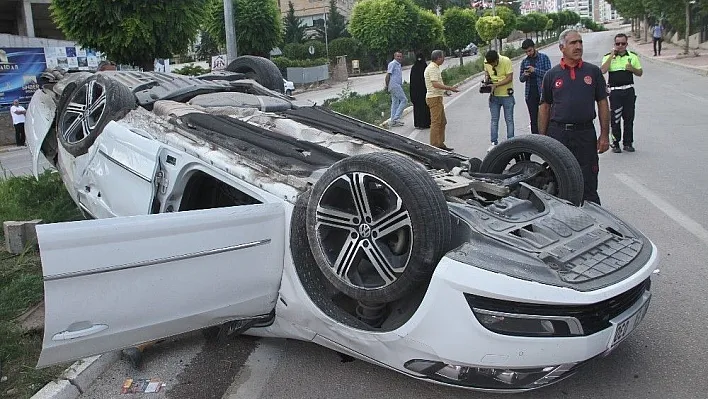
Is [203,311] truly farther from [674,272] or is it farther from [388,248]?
[674,272]

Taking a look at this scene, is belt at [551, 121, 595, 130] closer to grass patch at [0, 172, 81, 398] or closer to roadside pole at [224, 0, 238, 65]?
grass patch at [0, 172, 81, 398]

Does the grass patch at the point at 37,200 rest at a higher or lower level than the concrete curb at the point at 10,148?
higher

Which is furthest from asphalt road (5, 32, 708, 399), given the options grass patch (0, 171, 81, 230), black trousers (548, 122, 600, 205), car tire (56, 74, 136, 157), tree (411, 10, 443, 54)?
tree (411, 10, 443, 54)

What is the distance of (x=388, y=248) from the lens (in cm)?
315

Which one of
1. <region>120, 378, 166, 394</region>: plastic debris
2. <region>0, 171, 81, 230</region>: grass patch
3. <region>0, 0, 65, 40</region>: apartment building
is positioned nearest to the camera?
<region>120, 378, 166, 394</region>: plastic debris

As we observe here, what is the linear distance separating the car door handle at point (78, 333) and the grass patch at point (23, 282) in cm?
95

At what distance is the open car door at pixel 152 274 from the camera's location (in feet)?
8.90

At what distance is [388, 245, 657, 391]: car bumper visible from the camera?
112 inches

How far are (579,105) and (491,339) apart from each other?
10.3 feet

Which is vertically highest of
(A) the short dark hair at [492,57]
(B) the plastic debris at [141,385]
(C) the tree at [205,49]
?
(C) the tree at [205,49]

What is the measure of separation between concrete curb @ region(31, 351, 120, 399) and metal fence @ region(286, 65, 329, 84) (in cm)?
3483

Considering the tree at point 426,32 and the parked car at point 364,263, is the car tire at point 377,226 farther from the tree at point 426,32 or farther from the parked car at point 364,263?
the tree at point 426,32

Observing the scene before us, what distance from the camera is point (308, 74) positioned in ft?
127

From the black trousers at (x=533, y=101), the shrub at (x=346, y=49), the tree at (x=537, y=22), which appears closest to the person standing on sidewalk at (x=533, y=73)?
the black trousers at (x=533, y=101)
